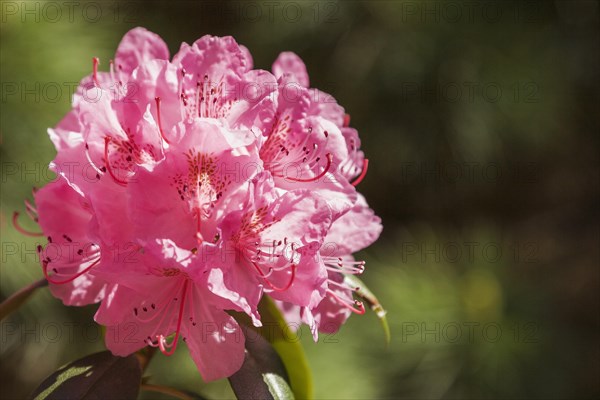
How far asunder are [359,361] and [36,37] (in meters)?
0.81

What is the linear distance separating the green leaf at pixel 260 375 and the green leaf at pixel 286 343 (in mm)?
46

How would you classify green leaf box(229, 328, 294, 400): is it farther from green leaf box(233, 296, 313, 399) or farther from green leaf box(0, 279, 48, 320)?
green leaf box(0, 279, 48, 320)

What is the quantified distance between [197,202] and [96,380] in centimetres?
19

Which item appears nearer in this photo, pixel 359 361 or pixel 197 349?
pixel 197 349

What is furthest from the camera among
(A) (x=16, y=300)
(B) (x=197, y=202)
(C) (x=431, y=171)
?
(C) (x=431, y=171)

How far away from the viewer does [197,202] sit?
0.55m

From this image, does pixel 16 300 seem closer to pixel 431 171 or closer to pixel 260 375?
pixel 260 375

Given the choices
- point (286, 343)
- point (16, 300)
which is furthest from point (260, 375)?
point (16, 300)

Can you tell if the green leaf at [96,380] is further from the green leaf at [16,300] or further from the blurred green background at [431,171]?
the blurred green background at [431,171]

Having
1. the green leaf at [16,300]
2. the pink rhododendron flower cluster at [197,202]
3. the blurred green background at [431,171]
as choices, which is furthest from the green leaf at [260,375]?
the blurred green background at [431,171]

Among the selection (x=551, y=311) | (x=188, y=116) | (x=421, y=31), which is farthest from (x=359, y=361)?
(x=188, y=116)

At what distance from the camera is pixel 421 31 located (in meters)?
1.52

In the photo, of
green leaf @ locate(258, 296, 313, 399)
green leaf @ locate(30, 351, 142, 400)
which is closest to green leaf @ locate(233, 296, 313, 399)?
green leaf @ locate(258, 296, 313, 399)

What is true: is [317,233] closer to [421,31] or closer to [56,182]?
[56,182]
